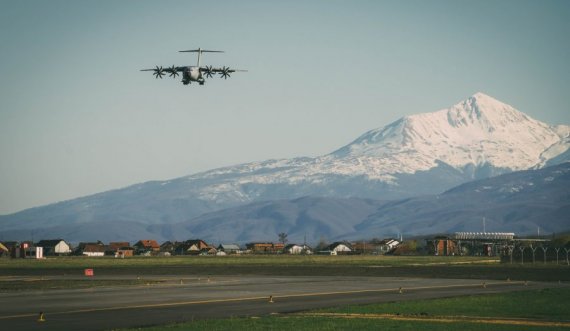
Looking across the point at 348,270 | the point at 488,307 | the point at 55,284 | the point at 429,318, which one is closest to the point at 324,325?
the point at 429,318

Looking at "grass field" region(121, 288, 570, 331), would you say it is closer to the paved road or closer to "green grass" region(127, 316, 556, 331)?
"green grass" region(127, 316, 556, 331)

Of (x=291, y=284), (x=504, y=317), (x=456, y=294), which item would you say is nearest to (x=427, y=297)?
(x=456, y=294)

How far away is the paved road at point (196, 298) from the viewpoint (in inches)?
2154

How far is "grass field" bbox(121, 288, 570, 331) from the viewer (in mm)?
49531

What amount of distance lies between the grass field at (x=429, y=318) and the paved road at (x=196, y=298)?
3.78 m

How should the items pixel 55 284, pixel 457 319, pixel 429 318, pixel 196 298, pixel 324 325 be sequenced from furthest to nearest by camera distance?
1. pixel 55 284
2. pixel 196 298
3. pixel 429 318
4. pixel 457 319
5. pixel 324 325

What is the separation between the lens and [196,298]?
70.9 m

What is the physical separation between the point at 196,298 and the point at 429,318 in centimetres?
2243

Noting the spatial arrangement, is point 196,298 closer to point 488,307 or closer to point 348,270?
point 488,307

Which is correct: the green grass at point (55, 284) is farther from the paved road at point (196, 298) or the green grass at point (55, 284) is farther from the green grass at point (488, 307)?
the green grass at point (488, 307)

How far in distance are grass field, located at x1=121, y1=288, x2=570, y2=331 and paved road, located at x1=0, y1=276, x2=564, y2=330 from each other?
12.4ft

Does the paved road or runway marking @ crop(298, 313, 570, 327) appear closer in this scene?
runway marking @ crop(298, 313, 570, 327)

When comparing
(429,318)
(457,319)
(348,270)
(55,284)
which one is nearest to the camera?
(457,319)

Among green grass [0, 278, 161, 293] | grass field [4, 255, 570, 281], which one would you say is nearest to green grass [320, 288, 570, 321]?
grass field [4, 255, 570, 281]
